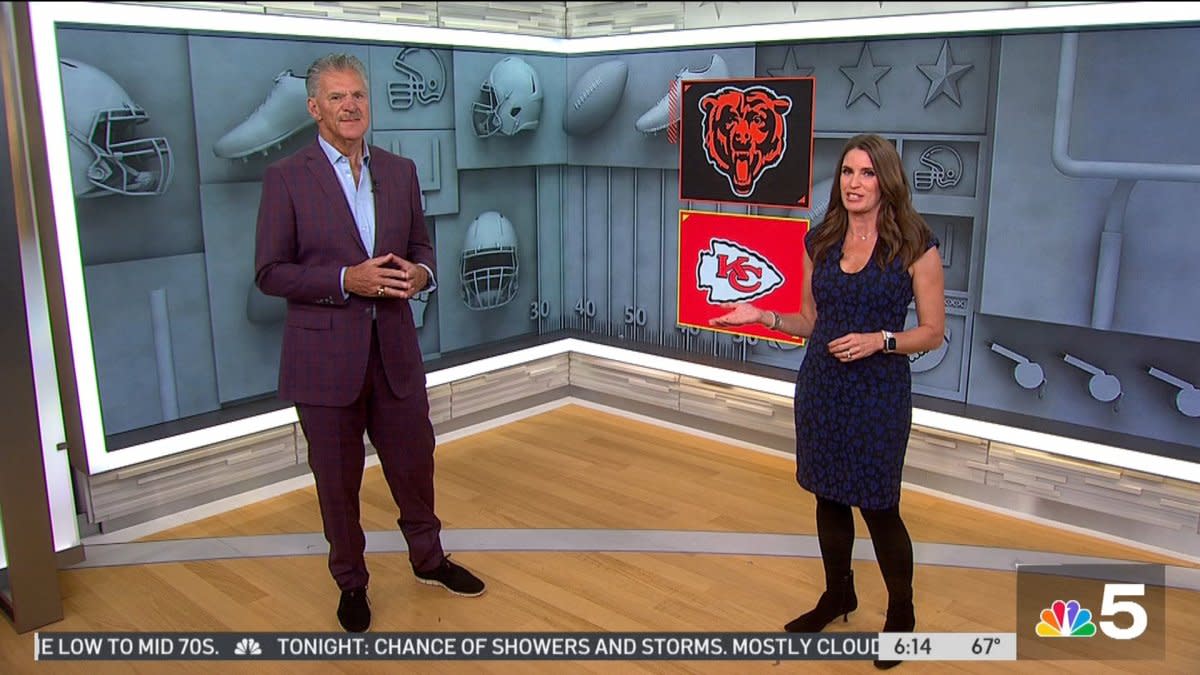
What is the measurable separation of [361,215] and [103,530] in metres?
Answer: 1.65

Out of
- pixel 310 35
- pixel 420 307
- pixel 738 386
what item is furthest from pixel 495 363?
pixel 310 35

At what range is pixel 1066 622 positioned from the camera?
2787mm

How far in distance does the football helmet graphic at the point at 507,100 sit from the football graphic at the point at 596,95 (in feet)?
0.69

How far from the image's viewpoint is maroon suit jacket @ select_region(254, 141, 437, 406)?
8.27 ft

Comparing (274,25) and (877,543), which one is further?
(274,25)

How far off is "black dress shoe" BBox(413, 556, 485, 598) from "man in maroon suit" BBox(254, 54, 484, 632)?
0.24 meters

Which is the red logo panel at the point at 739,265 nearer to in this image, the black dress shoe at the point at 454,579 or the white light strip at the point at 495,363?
the white light strip at the point at 495,363

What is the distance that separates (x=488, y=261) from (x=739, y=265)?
1.23 m

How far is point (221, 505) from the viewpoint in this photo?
3.63m

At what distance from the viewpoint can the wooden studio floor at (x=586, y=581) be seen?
261 cm

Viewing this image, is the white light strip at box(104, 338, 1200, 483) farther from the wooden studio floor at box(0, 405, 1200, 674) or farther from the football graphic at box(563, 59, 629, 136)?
the football graphic at box(563, 59, 629, 136)

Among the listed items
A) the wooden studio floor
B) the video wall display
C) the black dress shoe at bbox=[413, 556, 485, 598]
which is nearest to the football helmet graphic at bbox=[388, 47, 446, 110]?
the video wall display

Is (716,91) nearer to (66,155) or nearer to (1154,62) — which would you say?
(1154,62)

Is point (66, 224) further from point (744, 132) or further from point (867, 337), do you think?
point (744, 132)
